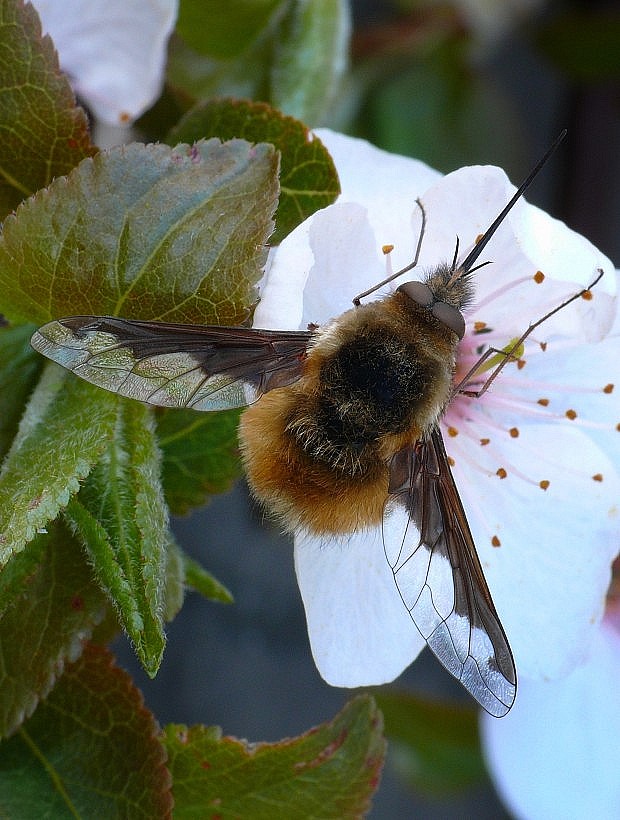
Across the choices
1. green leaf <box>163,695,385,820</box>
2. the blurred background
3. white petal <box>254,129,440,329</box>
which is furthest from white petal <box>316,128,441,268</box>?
the blurred background

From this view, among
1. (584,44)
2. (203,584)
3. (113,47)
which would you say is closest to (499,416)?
(203,584)

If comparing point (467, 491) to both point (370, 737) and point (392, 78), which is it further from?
point (392, 78)

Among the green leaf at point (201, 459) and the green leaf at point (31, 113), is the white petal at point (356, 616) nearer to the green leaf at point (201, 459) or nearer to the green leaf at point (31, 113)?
the green leaf at point (201, 459)

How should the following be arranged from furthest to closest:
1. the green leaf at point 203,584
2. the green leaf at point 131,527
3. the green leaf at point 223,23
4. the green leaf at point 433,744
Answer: the green leaf at point 433,744 → the green leaf at point 223,23 → the green leaf at point 203,584 → the green leaf at point 131,527

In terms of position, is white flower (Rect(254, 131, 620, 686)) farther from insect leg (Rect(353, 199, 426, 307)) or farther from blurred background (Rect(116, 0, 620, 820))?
blurred background (Rect(116, 0, 620, 820))

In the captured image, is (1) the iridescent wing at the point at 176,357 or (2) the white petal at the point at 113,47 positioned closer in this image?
(1) the iridescent wing at the point at 176,357

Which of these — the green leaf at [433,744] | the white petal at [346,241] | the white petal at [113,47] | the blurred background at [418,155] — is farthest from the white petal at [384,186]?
the green leaf at [433,744]
